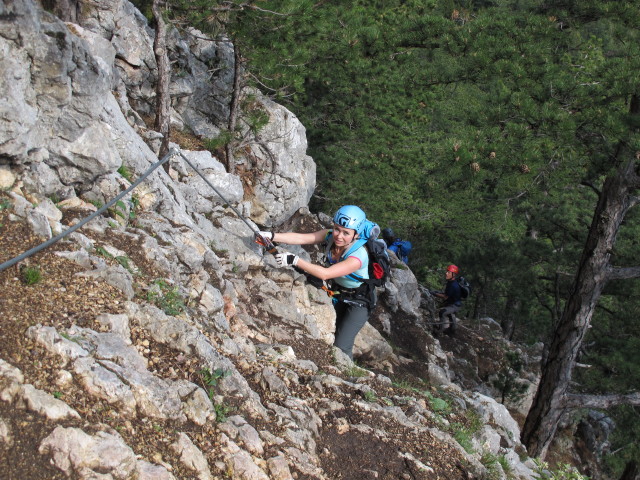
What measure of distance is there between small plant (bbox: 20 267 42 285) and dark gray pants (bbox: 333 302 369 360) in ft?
13.1

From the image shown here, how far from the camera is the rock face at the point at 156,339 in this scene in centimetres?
348

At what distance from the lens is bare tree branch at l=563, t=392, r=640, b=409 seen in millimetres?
9523

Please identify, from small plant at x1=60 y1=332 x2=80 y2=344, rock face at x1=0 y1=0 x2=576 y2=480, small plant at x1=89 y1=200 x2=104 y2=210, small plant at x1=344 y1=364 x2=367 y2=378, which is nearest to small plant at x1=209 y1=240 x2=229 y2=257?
rock face at x1=0 y1=0 x2=576 y2=480

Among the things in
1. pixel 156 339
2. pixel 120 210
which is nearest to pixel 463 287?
pixel 120 210

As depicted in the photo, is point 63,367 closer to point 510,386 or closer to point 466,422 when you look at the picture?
point 466,422

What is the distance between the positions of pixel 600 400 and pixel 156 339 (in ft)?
28.0

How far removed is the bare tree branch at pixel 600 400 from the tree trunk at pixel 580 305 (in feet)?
0.45

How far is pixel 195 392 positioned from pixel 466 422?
146 inches

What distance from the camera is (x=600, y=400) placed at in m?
9.67

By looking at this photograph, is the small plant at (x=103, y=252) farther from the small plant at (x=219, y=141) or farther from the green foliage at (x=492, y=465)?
the small plant at (x=219, y=141)

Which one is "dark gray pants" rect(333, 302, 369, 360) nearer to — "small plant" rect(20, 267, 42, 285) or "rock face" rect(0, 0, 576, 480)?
"rock face" rect(0, 0, 576, 480)

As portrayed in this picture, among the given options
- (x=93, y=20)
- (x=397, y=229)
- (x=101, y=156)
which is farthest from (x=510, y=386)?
(x=93, y=20)

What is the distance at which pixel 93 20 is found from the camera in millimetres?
10438

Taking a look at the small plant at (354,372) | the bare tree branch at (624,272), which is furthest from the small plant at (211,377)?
the bare tree branch at (624,272)
